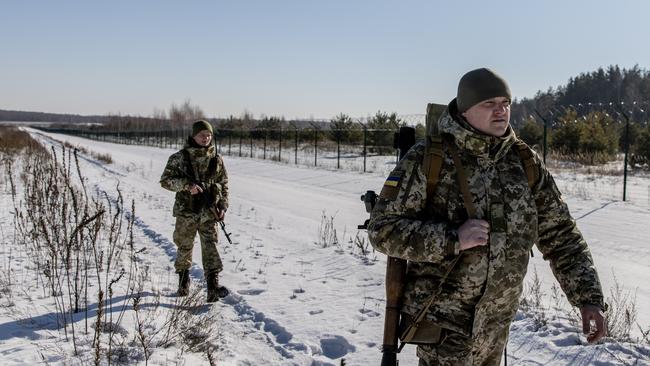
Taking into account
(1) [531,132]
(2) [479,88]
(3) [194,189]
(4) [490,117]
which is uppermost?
(1) [531,132]

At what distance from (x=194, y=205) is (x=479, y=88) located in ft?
12.7

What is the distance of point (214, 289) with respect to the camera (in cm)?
528

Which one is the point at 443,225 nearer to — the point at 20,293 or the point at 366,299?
the point at 366,299

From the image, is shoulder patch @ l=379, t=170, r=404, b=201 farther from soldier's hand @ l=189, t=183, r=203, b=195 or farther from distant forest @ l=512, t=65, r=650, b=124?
distant forest @ l=512, t=65, r=650, b=124

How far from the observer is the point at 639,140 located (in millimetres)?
21188

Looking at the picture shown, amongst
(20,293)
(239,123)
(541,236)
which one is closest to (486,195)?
(541,236)

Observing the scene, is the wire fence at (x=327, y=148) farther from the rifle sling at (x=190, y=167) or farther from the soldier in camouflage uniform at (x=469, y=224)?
the soldier in camouflage uniform at (x=469, y=224)

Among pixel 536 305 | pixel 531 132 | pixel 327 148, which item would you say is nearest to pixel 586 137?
pixel 531 132

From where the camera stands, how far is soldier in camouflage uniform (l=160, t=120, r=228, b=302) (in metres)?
5.29

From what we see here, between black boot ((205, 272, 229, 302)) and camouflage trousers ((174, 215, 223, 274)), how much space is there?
0.06 metres

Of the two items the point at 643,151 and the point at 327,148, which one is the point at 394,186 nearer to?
the point at 643,151

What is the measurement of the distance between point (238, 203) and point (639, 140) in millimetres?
18015

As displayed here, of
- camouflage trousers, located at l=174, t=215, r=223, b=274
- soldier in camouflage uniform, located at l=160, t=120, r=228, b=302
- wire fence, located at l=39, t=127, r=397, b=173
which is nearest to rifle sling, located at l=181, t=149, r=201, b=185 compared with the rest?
soldier in camouflage uniform, located at l=160, t=120, r=228, b=302

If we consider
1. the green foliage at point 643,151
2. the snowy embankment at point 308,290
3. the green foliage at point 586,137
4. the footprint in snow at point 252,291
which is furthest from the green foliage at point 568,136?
the footprint in snow at point 252,291
